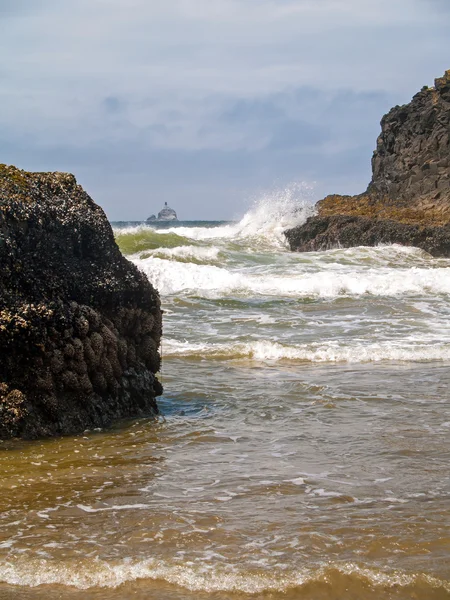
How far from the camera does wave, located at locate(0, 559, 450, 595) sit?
133 inches

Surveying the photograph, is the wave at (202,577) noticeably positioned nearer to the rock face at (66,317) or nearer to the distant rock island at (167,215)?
the rock face at (66,317)

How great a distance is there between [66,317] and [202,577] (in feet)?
9.51

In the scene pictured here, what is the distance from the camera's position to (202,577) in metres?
3.44

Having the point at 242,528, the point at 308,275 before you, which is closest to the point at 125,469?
the point at 242,528

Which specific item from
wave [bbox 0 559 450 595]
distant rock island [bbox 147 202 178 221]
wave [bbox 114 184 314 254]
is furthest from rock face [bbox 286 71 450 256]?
distant rock island [bbox 147 202 178 221]

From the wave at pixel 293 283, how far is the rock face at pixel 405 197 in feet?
41.4

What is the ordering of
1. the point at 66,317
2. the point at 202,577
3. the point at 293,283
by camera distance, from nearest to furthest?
the point at 202,577
the point at 66,317
the point at 293,283

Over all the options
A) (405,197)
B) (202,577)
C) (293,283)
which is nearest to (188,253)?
(293,283)

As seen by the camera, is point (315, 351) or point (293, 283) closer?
point (315, 351)

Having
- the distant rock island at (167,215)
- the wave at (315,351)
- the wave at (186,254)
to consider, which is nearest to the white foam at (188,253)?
the wave at (186,254)

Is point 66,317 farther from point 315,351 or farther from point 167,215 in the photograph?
point 167,215

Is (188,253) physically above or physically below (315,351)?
above

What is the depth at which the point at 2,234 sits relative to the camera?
567 cm

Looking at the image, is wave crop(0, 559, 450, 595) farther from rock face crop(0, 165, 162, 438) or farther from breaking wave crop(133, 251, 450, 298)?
breaking wave crop(133, 251, 450, 298)
